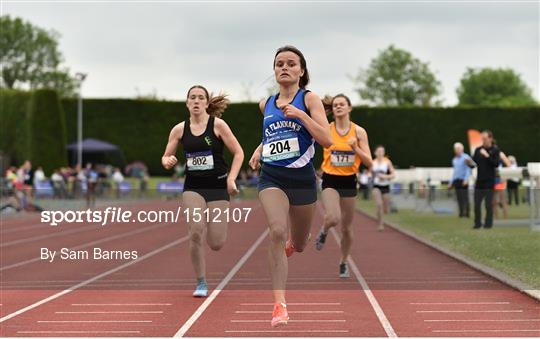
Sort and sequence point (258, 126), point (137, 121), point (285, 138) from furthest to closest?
point (137, 121), point (258, 126), point (285, 138)

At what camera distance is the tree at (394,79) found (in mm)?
84000

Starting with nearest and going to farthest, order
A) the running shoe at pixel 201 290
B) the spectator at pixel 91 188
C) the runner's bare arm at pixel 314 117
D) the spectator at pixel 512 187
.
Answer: the runner's bare arm at pixel 314 117, the running shoe at pixel 201 290, the spectator at pixel 512 187, the spectator at pixel 91 188

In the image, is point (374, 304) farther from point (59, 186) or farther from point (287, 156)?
point (59, 186)

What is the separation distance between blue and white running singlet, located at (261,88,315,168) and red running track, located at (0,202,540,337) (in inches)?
69.1

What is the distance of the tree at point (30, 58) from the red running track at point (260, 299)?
237 ft

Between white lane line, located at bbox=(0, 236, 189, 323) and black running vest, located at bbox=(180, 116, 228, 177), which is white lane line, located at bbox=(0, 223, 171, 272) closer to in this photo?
white lane line, located at bbox=(0, 236, 189, 323)

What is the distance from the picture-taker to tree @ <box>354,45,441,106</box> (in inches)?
3307

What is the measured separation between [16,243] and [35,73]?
235 feet

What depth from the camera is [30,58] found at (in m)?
86.7

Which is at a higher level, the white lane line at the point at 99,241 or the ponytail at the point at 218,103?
the ponytail at the point at 218,103

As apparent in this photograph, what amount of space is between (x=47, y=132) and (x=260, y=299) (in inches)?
1409

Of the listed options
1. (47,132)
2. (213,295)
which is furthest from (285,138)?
(47,132)

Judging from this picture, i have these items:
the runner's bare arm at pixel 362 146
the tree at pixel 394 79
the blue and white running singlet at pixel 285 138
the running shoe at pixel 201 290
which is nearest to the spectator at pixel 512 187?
the runner's bare arm at pixel 362 146

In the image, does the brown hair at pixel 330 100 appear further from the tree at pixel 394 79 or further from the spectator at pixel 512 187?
the tree at pixel 394 79
